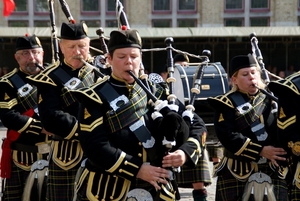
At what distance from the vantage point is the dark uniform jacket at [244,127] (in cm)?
546

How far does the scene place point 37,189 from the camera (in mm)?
6129

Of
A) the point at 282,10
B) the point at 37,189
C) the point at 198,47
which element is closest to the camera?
the point at 37,189

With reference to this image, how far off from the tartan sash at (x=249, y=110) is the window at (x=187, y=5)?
881 inches

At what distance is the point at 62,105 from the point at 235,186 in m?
1.58

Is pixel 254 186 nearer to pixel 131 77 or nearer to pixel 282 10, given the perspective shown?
pixel 131 77

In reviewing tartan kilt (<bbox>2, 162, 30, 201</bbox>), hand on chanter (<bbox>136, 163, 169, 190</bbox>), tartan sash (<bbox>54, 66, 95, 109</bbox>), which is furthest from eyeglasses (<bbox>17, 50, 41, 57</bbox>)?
→ hand on chanter (<bbox>136, 163, 169, 190</bbox>)

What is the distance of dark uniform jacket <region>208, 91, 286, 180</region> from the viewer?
5.46m

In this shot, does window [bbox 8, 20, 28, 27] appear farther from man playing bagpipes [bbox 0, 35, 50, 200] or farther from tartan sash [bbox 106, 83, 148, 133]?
tartan sash [bbox 106, 83, 148, 133]

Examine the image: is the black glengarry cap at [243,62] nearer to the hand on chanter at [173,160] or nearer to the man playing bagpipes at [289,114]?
the man playing bagpipes at [289,114]

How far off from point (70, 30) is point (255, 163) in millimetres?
1827

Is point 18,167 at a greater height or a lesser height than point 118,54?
lesser

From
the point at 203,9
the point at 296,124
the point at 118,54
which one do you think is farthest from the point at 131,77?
the point at 203,9

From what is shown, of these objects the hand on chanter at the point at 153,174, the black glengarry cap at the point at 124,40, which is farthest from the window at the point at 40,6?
the hand on chanter at the point at 153,174

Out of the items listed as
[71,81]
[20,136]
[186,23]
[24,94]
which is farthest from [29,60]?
[186,23]
